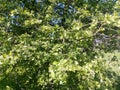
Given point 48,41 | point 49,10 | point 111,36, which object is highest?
point 49,10

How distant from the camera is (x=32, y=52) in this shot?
8.45 metres

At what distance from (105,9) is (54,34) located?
260 centimetres

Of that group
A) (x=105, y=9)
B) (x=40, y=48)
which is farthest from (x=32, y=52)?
(x=105, y=9)

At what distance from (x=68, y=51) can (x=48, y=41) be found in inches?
28.0

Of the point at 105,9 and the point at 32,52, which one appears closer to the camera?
the point at 32,52

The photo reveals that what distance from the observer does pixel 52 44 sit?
8648mm

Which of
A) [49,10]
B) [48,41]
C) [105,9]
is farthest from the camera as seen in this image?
[105,9]

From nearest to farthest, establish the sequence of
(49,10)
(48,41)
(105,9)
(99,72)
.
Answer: (99,72), (48,41), (49,10), (105,9)

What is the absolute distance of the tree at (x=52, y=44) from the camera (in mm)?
8133

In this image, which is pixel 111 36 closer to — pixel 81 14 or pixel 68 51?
pixel 81 14

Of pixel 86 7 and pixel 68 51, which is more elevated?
pixel 86 7

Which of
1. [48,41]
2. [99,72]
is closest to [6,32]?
[48,41]

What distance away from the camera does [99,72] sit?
8.21m

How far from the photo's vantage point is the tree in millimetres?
8133
